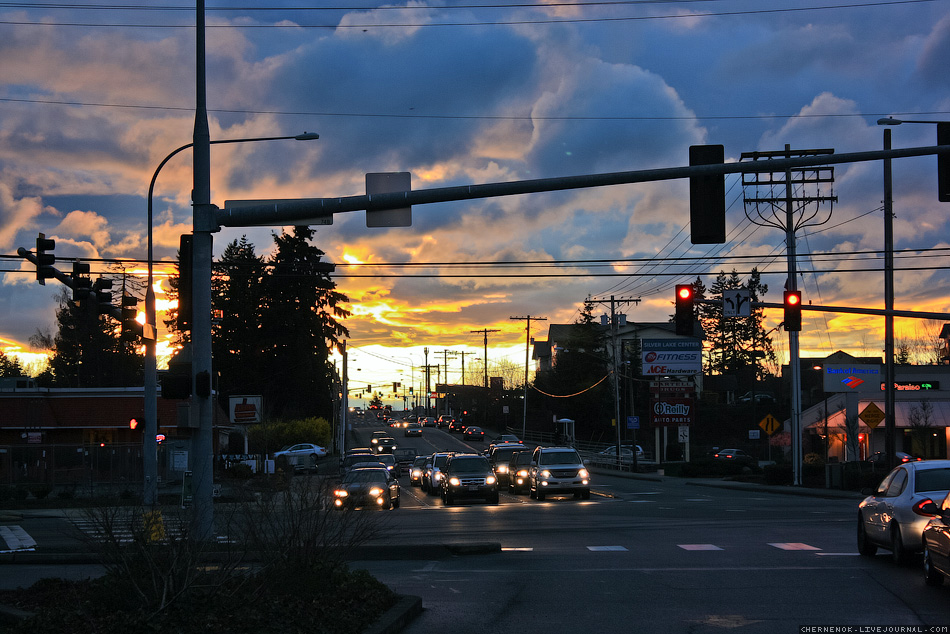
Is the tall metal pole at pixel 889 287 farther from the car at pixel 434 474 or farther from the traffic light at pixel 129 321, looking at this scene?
the traffic light at pixel 129 321

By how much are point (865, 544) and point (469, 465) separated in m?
19.7

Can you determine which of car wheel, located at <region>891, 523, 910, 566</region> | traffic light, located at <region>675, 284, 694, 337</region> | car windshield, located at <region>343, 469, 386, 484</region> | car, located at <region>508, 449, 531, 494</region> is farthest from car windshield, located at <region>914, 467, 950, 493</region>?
car, located at <region>508, 449, 531, 494</region>

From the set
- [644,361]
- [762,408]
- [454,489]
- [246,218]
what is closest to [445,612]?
[246,218]

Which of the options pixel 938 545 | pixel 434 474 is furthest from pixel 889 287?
pixel 938 545

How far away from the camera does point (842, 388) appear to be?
50812 millimetres

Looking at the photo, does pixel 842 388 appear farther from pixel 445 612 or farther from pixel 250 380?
pixel 250 380

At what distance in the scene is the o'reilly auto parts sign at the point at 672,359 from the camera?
63656 millimetres

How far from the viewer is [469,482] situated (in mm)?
31891

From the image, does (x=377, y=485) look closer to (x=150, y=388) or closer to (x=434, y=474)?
(x=150, y=388)

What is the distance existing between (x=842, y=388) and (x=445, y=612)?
149 ft

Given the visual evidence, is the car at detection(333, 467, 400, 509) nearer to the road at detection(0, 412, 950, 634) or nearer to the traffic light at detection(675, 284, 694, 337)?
the road at detection(0, 412, 950, 634)

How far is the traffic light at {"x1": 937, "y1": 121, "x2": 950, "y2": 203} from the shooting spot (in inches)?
588

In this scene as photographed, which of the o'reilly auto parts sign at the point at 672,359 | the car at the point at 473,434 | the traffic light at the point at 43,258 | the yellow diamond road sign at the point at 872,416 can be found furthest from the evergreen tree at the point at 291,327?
the traffic light at the point at 43,258

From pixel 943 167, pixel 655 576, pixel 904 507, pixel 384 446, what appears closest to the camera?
pixel 655 576
